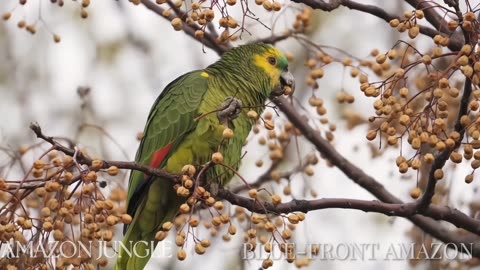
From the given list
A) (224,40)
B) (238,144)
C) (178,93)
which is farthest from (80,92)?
(224,40)

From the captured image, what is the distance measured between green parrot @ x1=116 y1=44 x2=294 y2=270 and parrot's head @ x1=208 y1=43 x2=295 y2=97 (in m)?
0.07

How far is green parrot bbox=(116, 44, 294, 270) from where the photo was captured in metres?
3.68

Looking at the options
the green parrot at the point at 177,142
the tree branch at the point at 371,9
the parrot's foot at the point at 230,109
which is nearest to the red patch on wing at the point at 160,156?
the green parrot at the point at 177,142

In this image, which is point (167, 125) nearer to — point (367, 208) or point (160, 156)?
point (160, 156)

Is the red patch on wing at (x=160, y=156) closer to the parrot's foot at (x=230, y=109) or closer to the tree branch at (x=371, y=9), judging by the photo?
the parrot's foot at (x=230, y=109)

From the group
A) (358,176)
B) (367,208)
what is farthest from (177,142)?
(367,208)

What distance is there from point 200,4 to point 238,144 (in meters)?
1.15

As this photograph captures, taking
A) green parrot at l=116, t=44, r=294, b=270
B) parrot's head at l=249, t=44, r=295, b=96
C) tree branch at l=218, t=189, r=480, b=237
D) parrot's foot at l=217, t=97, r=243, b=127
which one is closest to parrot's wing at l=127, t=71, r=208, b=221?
green parrot at l=116, t=44, r=294, b=270

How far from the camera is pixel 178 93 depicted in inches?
154

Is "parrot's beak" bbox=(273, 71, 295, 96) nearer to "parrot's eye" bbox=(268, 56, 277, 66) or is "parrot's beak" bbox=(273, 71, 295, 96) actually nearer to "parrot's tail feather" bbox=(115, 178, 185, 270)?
"parrot's eye" bbox=(268, 56, 277, 66)

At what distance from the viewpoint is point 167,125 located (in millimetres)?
3809

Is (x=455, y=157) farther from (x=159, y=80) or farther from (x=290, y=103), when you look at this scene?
(x=159, y=80)

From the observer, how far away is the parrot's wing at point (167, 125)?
12.2 feet

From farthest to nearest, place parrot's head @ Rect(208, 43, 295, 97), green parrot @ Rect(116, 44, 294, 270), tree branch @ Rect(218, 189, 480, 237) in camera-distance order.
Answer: parrot's head @ Rect(208, 43, 295, 97), green parrot @ Rect(116, 44, 294, 270), tree branch @ Rect(218, 189, 480, 237)
